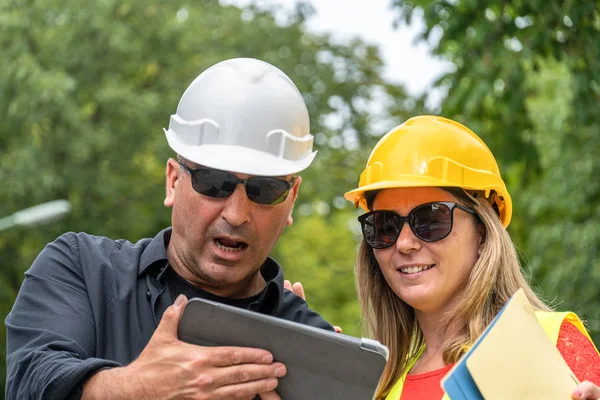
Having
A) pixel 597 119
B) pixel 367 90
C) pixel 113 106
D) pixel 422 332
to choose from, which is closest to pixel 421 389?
pixel 422 332

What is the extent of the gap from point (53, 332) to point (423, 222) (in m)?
1.52

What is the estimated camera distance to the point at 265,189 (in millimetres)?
3619

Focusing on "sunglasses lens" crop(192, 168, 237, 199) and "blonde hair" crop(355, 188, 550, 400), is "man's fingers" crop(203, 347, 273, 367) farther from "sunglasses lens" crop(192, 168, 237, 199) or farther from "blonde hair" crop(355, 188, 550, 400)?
"blonde hair" crop(355, 188, 550, 400)

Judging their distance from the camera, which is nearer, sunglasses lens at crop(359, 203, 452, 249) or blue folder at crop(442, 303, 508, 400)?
blue folder at crop(442, 303, 508, 400)

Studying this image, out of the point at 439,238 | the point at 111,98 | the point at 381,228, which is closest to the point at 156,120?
the point at 111,98

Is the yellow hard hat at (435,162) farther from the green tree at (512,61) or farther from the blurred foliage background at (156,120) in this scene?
the blurred foliage background at (156,120)

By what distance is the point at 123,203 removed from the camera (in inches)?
784

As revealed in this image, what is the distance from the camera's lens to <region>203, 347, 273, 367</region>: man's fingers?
298cm

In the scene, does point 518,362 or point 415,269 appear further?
point 415,269

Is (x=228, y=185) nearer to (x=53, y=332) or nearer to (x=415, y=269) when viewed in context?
(x=53, y=332)

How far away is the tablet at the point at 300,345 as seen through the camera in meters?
2.98

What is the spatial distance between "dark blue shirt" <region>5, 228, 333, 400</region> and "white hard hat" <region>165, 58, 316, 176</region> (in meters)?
0.48

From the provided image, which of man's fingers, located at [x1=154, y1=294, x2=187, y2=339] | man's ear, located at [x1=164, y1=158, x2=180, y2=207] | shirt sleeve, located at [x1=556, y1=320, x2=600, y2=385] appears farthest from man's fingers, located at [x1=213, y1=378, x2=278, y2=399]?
shirt sleeve, located at [x1=556, y1=320, x2=600, y2=385]

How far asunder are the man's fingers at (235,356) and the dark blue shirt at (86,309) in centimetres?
38
